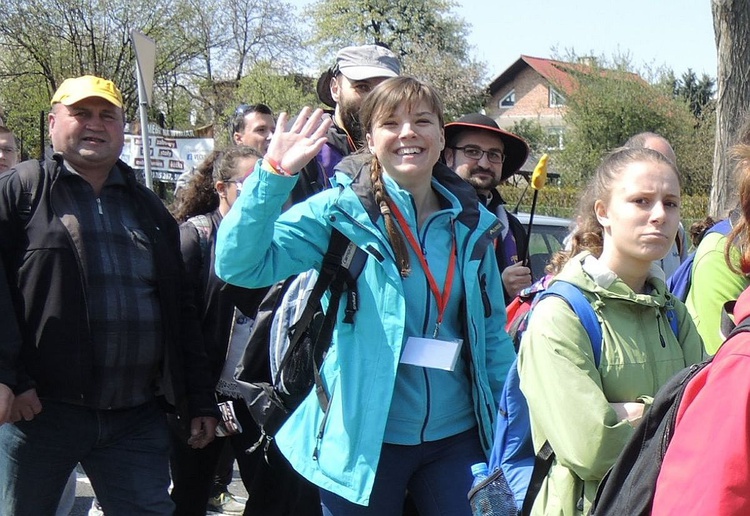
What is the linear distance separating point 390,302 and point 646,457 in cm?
118

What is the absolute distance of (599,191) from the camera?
8.13 ft

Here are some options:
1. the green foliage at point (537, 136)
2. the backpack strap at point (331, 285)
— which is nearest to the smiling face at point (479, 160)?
the backpack strap at point (331, 285)

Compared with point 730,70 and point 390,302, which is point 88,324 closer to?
point 390,302

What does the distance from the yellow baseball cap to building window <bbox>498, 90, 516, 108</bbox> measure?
52.3 metres

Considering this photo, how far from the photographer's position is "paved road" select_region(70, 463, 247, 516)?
501 cm

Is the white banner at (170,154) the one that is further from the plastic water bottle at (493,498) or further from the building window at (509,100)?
the building window at (509,100)

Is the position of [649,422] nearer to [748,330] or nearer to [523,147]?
[748,330]

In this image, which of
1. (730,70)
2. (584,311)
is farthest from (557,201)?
(584,311)

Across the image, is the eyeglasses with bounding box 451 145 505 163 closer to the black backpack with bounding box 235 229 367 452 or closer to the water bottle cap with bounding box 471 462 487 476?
the black backpack with bounding box 235 229 367 452

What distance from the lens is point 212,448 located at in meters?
3.81

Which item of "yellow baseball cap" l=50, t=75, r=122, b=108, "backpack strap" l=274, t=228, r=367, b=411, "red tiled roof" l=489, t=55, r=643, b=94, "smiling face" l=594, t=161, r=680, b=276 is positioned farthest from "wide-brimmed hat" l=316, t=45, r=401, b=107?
"red tiled roof" l=489, t=55, r=643, b=94

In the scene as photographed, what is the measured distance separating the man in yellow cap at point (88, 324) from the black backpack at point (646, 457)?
200 centimetres

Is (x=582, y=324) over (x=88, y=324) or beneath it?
over

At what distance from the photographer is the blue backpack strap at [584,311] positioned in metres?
2.16
